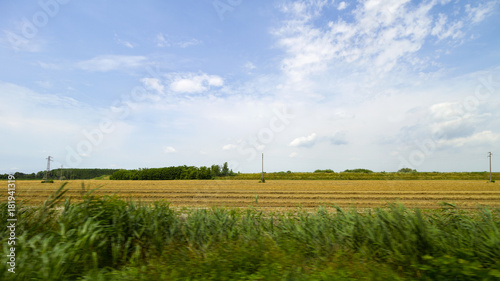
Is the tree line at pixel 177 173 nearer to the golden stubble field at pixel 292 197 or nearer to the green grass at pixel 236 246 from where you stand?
the golden stubble field at pixel 292 197

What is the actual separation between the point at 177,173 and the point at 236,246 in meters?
62.4

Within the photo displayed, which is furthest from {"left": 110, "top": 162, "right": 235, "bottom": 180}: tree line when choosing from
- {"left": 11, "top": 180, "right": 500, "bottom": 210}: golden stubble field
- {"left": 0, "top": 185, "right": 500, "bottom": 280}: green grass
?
{"left": 0, "top": 185, "right": 500, "bottom": 280}: green grass

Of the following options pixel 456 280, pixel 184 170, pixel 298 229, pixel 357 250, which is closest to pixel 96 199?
pixel 298 229

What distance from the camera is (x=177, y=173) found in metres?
64.4

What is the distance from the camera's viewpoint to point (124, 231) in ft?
18.0

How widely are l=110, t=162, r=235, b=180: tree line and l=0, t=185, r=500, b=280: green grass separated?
56.4m

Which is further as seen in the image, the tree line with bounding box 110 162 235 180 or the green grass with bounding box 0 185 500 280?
the tree line with bounding box 110 162 235 180

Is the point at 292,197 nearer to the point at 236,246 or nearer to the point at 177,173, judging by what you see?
the point at 236,246

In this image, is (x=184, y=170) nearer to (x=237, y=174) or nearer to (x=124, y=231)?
(x=237, y=174)

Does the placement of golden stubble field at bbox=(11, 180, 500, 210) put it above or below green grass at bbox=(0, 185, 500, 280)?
below

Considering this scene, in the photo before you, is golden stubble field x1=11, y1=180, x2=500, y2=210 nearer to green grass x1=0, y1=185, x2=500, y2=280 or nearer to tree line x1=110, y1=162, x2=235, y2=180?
green grass x1=0, y1=185, x2=500, y2=280

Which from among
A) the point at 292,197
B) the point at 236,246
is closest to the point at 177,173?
the point at 292,197

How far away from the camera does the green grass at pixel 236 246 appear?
3.61 meters

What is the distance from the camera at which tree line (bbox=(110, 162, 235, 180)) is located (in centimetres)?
6223
